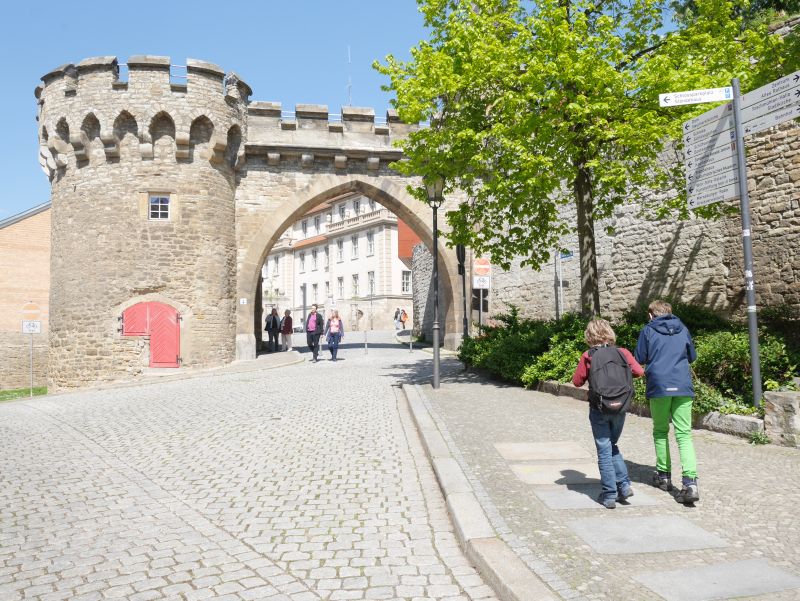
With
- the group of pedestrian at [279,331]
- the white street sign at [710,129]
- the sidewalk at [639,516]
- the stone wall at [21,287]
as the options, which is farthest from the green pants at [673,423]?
the stone wall at [21,287]

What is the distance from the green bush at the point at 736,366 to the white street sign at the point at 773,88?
9.22 feet

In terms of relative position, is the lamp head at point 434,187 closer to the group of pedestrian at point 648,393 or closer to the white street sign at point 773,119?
the white street sign at point 773,119

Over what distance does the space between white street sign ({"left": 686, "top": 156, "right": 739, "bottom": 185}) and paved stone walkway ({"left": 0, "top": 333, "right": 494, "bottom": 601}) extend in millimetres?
4594

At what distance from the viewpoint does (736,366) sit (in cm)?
746

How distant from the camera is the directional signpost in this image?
6477 mm

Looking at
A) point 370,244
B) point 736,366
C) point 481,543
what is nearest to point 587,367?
point 481,543

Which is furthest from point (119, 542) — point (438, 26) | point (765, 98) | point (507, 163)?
point (438, 26)

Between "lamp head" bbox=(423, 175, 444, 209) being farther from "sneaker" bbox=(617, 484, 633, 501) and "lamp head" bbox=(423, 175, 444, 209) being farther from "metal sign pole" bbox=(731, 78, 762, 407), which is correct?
"sneaker" bbox=(617, 484, 633, 501)

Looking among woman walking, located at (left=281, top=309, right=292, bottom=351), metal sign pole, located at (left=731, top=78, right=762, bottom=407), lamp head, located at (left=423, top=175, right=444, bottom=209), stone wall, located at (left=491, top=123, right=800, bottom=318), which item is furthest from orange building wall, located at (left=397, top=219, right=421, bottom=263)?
metal sign pole, located at (left=731, top=78, right=762, bottom=407)

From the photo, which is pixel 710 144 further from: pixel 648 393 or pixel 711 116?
pixel 648 393

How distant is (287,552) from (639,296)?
12251 millimetres

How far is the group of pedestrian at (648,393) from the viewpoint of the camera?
14.8 ft

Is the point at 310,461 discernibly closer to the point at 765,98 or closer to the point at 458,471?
the point at 458,471

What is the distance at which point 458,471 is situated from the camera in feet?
17.4
